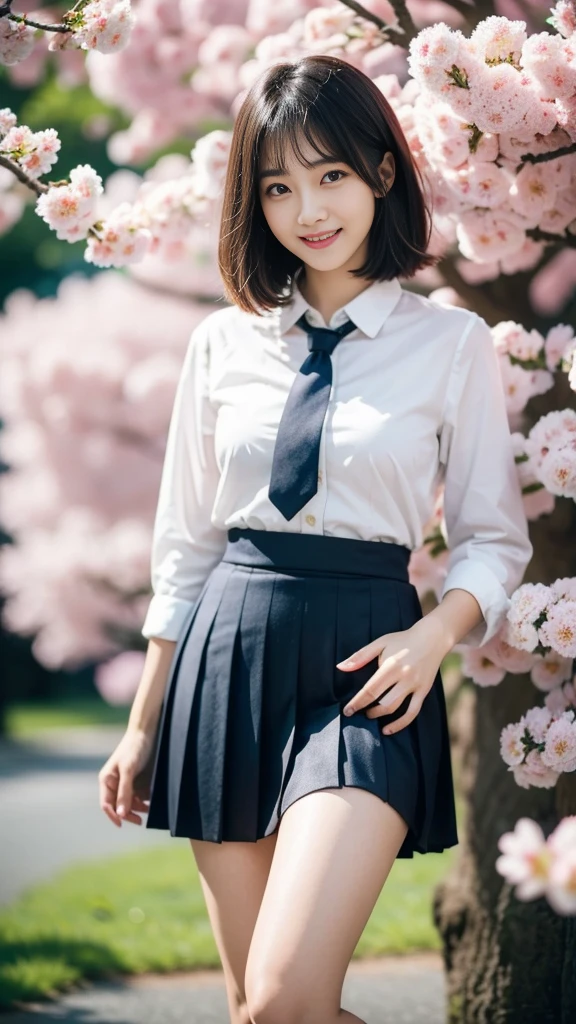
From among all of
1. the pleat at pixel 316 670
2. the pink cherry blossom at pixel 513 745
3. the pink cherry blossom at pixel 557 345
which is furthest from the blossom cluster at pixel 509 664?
the pink cherry blossom at pixel 557 345

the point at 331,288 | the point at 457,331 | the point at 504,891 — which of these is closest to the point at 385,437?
the point at 457,331

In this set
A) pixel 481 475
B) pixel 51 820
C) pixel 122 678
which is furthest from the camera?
pixel 122 678

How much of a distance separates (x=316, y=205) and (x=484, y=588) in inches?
30.1

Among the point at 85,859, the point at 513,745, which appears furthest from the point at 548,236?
the point at 85,859

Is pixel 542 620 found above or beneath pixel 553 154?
beneath

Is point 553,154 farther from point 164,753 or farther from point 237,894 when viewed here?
point 237,894

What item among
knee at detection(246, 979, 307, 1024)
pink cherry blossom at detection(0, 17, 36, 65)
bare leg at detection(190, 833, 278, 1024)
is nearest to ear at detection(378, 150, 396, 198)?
pink cherry blossom at detection(0, 17, 36, 65)

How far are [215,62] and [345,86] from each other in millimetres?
2371

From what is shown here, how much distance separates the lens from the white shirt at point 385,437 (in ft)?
7.36

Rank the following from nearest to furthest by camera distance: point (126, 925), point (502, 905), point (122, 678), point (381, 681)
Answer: point (381, 681)
point (502, 905)
point (126, 925)
point (122, 678)

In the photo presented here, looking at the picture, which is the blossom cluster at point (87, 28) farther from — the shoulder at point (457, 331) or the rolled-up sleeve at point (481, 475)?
the rolled-up sleeve at point (481, 475)

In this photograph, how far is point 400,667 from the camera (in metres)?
2.11

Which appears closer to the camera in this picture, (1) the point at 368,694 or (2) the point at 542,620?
(1) the point at 368,694

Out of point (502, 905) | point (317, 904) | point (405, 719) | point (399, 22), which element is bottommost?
point (502, 905)
